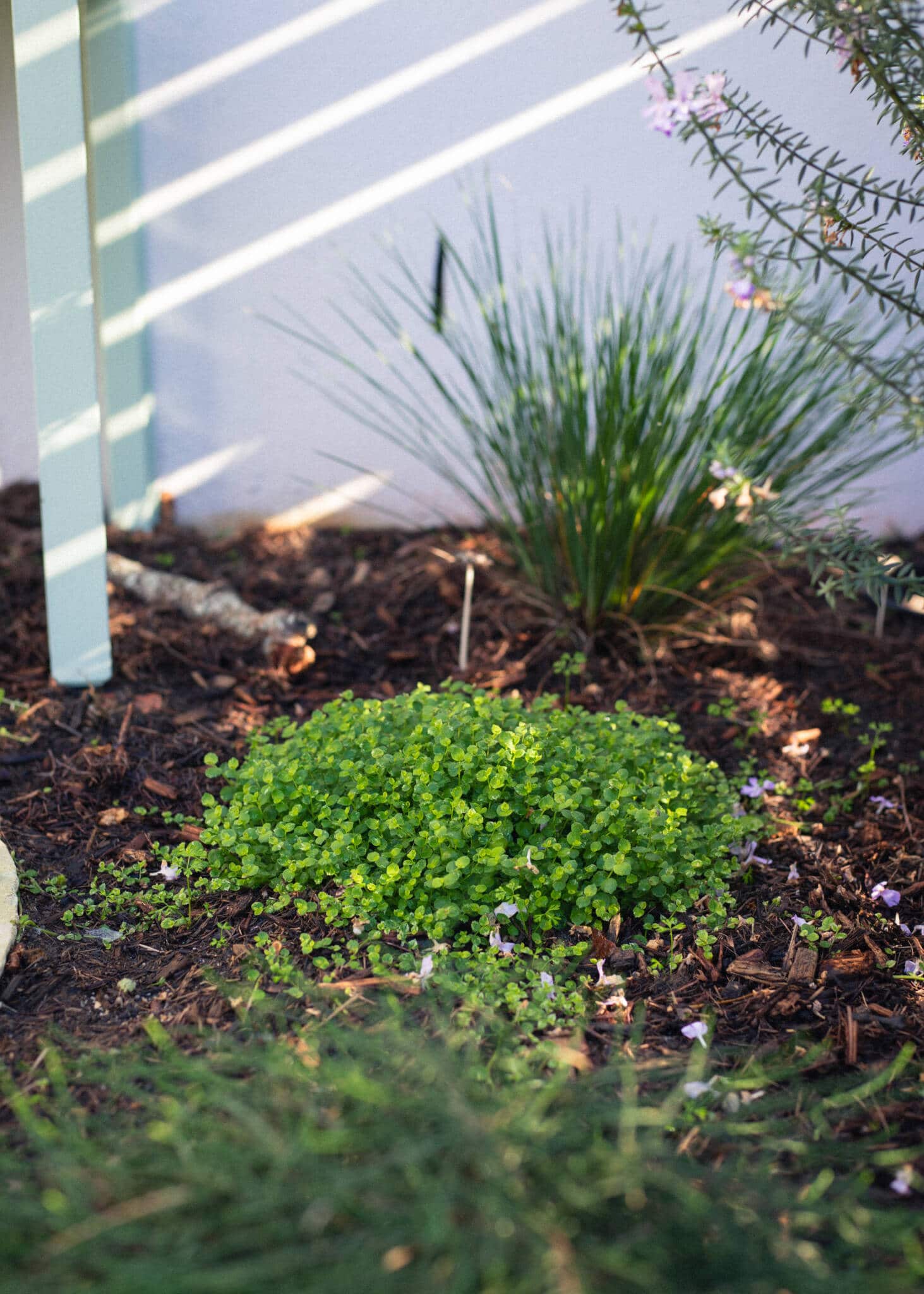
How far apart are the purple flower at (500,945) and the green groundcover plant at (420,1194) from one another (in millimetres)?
372

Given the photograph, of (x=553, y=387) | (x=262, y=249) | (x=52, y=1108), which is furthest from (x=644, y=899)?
(x=262, y=249)

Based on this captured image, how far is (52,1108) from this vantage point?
4.23ft

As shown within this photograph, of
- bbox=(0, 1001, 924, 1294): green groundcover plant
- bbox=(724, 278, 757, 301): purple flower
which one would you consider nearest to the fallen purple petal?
bbox=(0, 1001, 924, 1294): green groundcover plant

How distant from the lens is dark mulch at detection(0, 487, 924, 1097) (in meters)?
1.64

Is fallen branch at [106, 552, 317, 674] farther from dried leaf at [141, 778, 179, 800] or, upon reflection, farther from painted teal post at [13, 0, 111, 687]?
dried leaf at [141, 778, 179, 800]

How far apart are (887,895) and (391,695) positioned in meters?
1.26

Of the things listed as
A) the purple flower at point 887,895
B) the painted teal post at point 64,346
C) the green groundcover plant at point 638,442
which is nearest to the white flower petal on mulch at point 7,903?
the painted teal post at point 64,346

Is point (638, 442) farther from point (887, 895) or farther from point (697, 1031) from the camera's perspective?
point (697, 1031)

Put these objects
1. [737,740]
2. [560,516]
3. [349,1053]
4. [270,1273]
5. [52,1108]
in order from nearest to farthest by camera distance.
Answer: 1. [270,1273]
2. [52,1108]
3. [349,1053]
4. [737,740]
5. [560,516]

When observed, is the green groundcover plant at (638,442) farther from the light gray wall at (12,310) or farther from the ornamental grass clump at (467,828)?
the light gray wall at (12,310)

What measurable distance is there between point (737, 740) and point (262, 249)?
223 centimetres

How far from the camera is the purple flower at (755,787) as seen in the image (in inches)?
83.9

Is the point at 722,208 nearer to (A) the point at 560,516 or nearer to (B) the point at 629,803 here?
(A) the point at 560,516

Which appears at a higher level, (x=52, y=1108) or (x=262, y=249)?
(x=262, y=249)
